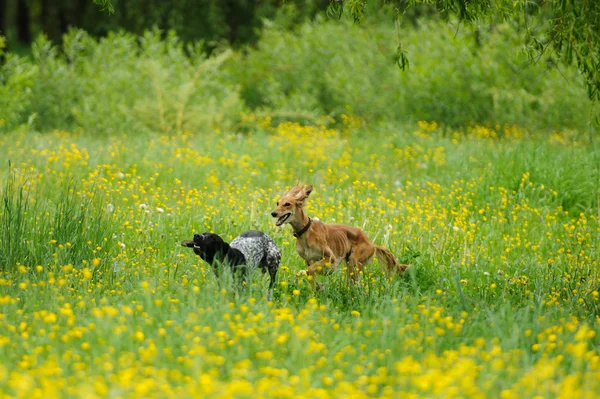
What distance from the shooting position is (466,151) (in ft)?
43.0

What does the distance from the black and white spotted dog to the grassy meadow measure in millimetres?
190

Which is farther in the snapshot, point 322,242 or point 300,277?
point 300,277

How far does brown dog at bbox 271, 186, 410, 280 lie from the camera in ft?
21.6

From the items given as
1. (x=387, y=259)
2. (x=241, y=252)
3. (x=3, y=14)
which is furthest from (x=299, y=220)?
(x=3, y=14)

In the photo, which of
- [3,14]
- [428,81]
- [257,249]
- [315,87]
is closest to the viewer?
[257,249]

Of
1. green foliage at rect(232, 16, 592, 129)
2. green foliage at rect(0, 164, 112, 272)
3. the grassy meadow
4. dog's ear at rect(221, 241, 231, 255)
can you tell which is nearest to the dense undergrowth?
green foliage at rect(232, 16, 592, 129)

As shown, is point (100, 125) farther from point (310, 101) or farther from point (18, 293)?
point (18, 293)

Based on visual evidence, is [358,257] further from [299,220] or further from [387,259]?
[299,220]

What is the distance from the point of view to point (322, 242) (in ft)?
22.0

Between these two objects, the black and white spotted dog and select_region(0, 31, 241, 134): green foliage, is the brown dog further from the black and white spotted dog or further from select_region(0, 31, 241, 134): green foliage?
select_region(0, 31, 241, 134): green foliage

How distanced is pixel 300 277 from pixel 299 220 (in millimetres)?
671

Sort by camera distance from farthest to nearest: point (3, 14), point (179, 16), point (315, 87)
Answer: point (3, 14)
point (179, 16)
point (315, 87)

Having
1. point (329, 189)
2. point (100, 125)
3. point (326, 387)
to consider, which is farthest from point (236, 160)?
point (326, 387)

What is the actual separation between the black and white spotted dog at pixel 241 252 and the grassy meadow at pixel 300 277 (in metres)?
0.19
